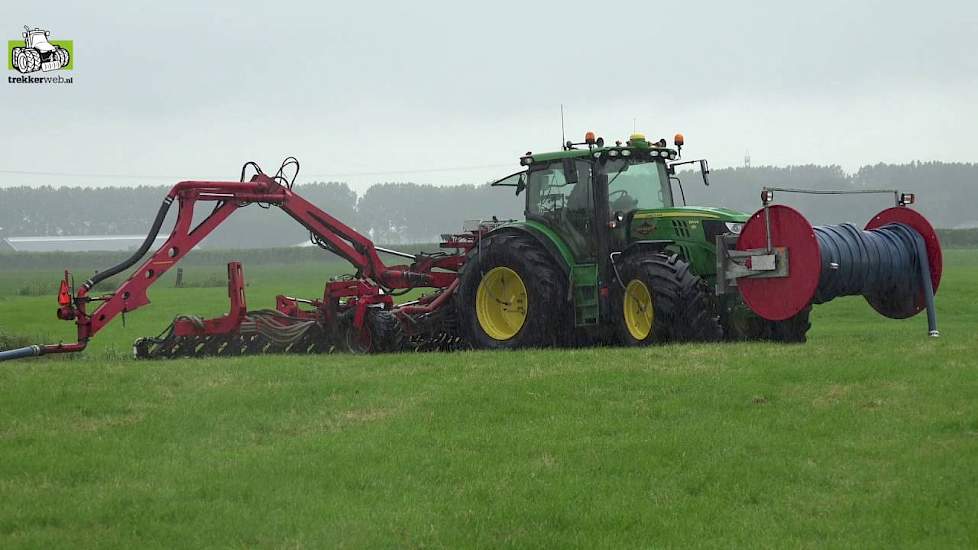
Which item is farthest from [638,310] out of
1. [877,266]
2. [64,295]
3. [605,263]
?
[64,295]

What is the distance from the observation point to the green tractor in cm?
1405

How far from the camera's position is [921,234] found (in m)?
14.6

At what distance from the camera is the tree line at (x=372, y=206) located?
294 ft

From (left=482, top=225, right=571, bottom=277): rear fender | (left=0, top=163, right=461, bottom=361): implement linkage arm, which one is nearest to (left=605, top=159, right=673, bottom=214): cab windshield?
(left=482, top=225, right=571, bottom=277): rear fender

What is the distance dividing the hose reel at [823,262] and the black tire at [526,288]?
2.29 m

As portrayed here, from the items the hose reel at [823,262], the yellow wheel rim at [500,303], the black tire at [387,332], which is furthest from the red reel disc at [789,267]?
the black tire at [387,332]

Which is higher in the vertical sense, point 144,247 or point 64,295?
point 144,247

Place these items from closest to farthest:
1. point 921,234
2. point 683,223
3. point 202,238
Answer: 1. point 921,234
2. point 683,223
3. point 202,238

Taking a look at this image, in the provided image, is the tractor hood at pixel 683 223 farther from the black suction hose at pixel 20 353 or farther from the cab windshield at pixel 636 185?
the black suction hose at pixel 20 353

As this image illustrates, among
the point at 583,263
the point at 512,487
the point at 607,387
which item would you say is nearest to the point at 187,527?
the point at 512,487

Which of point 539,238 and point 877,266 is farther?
point 539,238

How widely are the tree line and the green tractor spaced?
56.1 meters

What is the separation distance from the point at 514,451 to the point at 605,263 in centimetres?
658

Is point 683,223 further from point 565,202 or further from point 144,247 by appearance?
point 144,247
